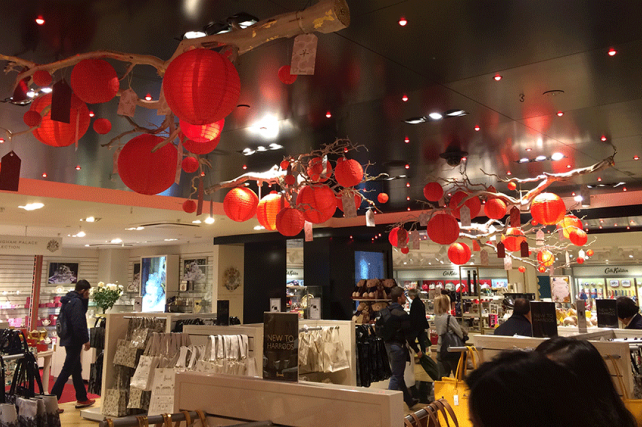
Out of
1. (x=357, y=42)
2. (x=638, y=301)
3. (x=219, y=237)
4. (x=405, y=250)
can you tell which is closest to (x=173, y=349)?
(x=357, y=42)

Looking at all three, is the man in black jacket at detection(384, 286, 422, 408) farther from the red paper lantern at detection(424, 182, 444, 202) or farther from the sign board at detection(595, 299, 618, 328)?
the sign board at detection(595, 299, 618, 328)

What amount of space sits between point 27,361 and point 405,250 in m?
6.16

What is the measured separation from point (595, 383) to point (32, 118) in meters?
2.75

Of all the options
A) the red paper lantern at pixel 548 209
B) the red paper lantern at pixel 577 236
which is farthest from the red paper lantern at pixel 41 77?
the red paper lantern at pixel 577 236

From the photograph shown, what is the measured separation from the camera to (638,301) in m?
13.8

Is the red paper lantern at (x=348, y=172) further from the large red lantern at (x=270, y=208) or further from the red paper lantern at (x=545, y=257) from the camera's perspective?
the red paper lantern at (x=545, y=257)

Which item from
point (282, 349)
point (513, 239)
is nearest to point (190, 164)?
point (282, 349)

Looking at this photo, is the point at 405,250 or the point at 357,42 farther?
the point at 405,250

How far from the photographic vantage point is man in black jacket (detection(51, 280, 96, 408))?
23.6 feet

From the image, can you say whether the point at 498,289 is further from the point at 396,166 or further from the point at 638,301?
the point at 396,166

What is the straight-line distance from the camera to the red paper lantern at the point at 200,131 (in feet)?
8.44

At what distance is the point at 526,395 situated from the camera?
0.90 m

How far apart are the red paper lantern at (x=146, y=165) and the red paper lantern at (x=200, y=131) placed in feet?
0.41

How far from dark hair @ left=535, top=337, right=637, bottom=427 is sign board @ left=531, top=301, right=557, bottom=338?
9.30 feet
